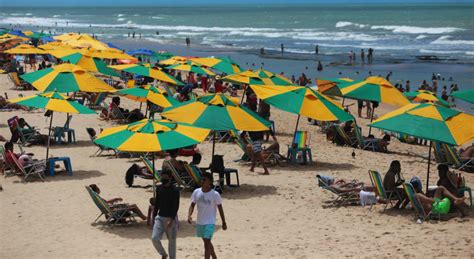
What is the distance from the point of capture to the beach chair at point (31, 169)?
12.0 m

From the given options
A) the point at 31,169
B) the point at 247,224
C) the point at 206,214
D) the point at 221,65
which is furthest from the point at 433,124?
the point at 221,65

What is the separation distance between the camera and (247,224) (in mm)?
9828

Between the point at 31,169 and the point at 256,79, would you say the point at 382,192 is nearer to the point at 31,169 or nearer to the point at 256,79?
the point at 31,169

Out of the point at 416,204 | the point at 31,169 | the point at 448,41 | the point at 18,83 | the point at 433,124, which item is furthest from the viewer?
the point at 448,41

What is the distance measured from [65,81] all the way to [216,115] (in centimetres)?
484

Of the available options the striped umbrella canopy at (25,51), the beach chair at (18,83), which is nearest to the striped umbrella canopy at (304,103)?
the beach chair at (18,83)

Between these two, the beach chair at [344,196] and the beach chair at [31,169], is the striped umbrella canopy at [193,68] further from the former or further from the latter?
the beach chair at [344,196]

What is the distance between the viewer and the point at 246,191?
38.9ft

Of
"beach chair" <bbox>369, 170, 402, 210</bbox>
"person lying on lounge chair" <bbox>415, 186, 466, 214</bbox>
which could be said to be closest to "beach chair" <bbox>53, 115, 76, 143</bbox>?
"beach chair" <bbox>369, 170, 402, 210</bbox>

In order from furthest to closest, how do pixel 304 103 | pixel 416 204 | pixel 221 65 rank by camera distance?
pixel 221 65, pixel 304 103, pixel 416 204

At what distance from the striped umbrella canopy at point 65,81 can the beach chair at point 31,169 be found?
261cm

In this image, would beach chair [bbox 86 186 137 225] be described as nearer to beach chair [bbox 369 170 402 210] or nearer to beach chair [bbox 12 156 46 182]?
beach chair [bbox 12 156 46 182]

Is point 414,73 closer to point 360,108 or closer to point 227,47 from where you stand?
point 360,108

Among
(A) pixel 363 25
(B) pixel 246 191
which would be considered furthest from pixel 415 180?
(A) pixel 363 25
